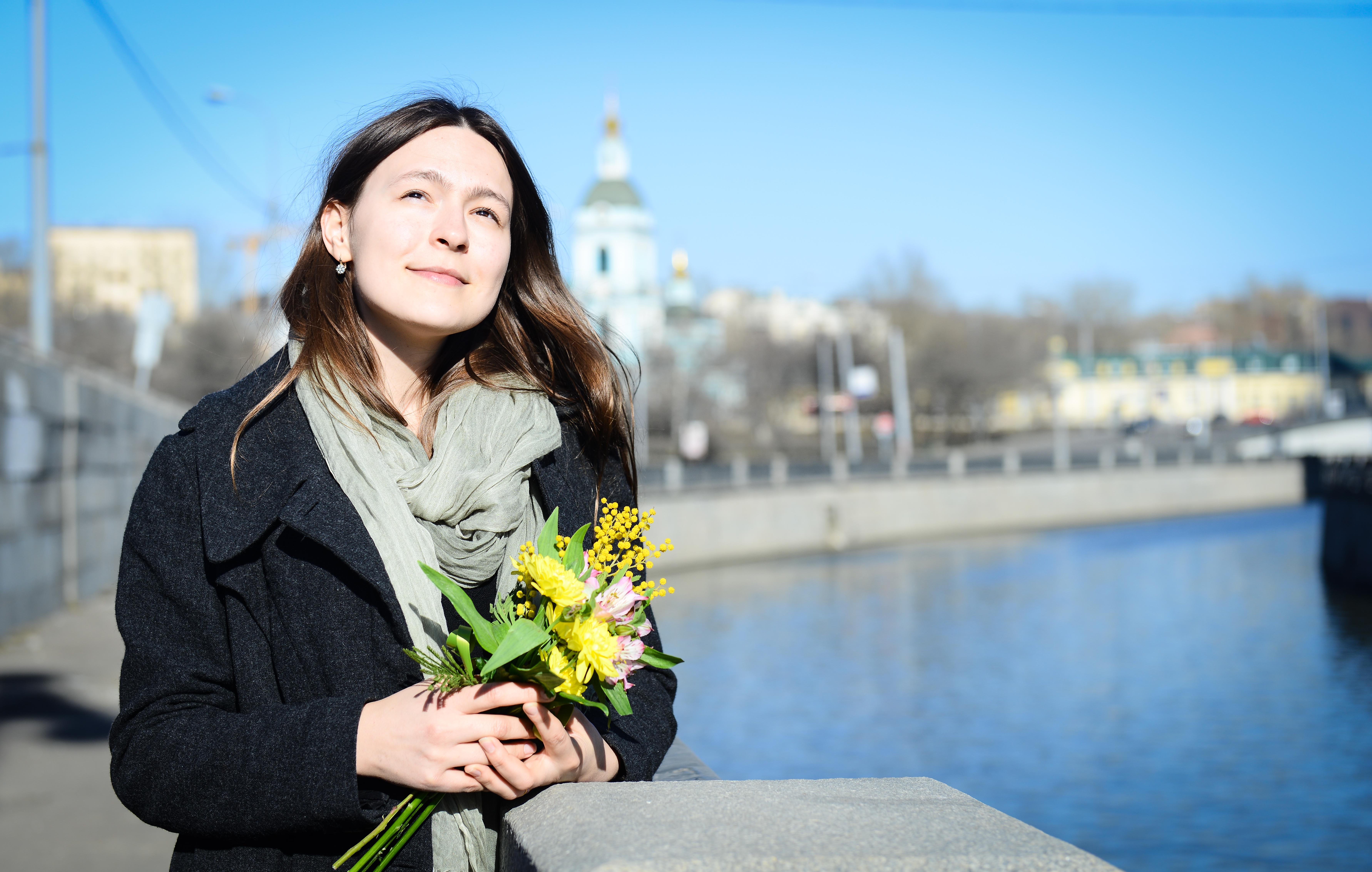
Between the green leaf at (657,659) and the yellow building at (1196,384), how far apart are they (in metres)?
103

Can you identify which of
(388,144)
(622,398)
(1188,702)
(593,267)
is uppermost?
(593,267)

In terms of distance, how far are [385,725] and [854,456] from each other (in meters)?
55.4

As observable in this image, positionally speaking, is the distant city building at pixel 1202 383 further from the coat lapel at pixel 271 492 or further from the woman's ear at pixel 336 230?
the coat lapel at pixel 271 492

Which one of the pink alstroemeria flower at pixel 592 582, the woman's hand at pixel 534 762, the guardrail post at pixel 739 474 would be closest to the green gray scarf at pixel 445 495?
the woman's hand at pixel 534 762

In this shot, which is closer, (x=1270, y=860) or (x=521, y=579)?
(x=521, y=579)

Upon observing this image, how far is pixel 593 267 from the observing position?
281ft

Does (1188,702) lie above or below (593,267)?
below

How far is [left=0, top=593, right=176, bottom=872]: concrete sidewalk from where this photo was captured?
208 inches

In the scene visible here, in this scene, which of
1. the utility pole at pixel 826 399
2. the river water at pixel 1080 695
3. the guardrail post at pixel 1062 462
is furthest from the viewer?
the utility pole at pixel 826 399

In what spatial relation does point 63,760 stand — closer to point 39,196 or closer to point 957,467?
point 39,196

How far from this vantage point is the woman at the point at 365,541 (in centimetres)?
175

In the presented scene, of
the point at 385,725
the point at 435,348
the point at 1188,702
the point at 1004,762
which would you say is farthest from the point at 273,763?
the point at 1188,702

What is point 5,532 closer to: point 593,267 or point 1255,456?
point 1255,456

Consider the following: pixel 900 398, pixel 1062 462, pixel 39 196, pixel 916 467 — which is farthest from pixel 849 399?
pixel 39 196
